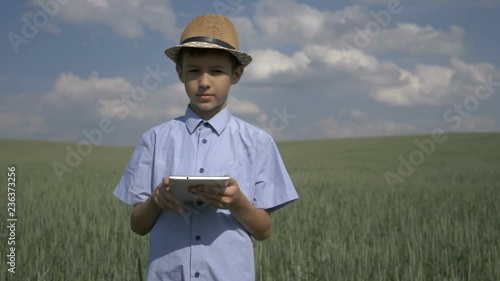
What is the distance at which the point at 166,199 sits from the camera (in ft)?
5.97

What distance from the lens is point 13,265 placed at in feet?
13.6

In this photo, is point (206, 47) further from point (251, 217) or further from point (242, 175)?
point (251, 217)

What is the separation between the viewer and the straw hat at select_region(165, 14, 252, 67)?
6.61 ft

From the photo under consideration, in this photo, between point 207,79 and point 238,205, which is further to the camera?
point 207,79

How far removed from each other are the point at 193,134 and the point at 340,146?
1264 inches

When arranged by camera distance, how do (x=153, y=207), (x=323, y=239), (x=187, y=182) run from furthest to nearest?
(x=323, y=239)
(x=153, y=207)
(x=187, y=182)

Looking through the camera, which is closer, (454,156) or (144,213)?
(144,213)

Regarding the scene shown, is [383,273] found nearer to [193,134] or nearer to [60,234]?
[193,134]

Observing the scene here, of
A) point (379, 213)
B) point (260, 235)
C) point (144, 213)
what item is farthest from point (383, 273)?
point (379, 213)

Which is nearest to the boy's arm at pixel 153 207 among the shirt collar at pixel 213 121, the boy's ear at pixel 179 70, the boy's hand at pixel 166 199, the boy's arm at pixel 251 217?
the boy's hand at pixel 166 199

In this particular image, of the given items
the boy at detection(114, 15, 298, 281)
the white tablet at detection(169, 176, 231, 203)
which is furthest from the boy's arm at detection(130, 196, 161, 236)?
the white tablet at detection(169, 176, 231, 203)

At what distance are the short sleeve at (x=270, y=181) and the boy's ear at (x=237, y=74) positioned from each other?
9.9 inches

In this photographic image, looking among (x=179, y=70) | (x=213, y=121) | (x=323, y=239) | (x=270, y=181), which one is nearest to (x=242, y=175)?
(x=270, y=181)

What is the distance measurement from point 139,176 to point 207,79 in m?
0.45
